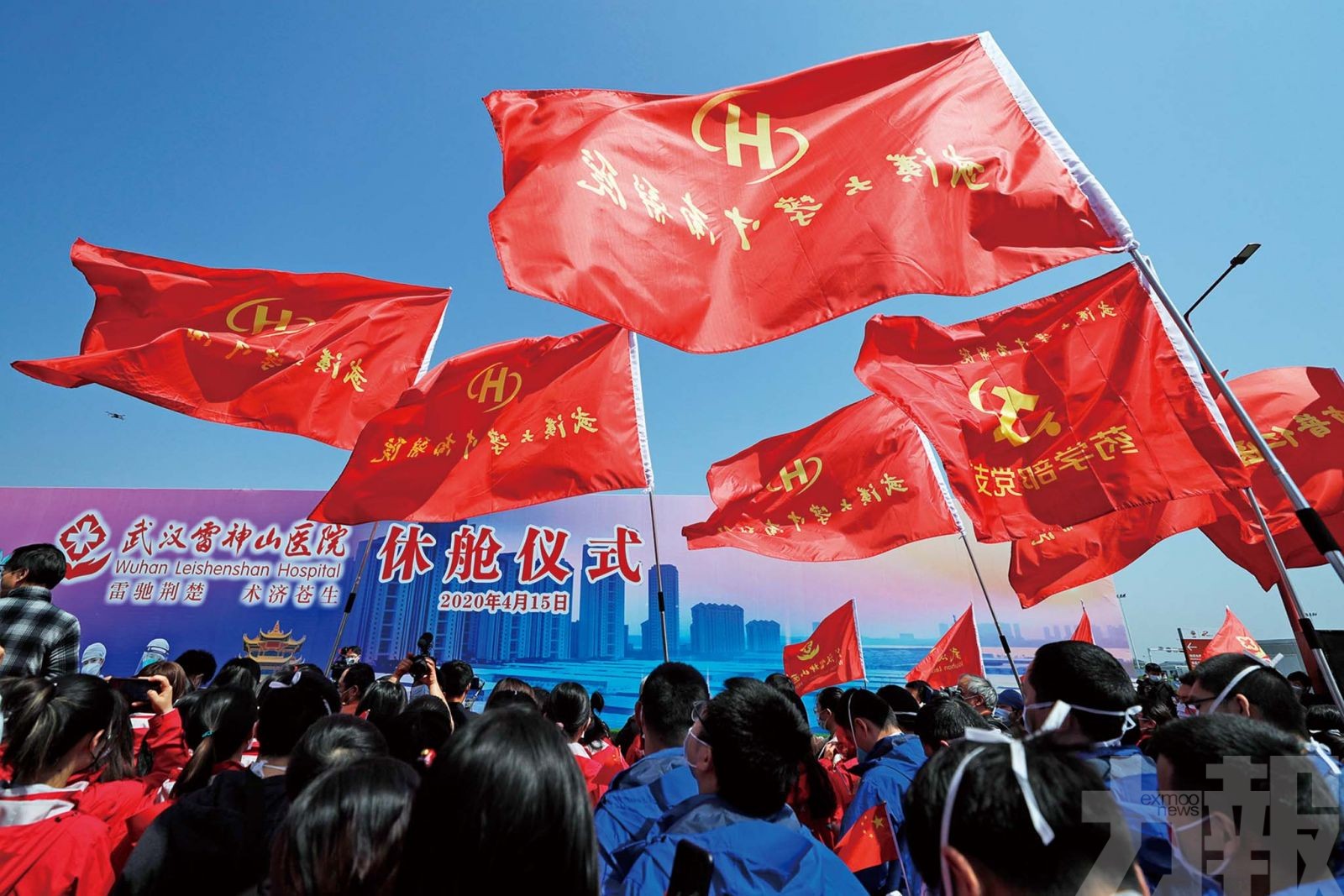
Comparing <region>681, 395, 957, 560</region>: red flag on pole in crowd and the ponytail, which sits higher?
<region>681, 395, 957, 560</region>: red flag on pole in crowd

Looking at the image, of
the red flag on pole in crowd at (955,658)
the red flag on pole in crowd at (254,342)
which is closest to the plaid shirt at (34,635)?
the red flag on pole in crowd at (254,342)

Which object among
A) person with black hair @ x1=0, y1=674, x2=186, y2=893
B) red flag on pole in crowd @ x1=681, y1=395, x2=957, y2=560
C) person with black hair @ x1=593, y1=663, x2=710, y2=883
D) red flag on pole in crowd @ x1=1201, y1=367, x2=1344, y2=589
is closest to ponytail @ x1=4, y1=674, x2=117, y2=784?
person with black hair @ x1=0, y1=674, x2=186, y2=893

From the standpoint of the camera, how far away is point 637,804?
261 cm

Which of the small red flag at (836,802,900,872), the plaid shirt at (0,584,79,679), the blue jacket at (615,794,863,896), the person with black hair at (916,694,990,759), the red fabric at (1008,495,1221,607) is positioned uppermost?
the red fabric at (1008,495,1221,607)

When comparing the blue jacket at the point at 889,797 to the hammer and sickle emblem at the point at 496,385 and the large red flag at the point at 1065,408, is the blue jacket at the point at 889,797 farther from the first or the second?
the hammer and sickle emblem at the point at 496,385

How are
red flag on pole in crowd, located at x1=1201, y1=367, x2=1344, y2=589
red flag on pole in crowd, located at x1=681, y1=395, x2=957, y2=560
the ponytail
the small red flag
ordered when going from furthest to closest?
red flag on pole in crowd, located at x1=681, y1=395, x2=957, y2=560
red flag on pole in crowd, located at x1=1201, y1=367, x2=1344, y2=589
the small red flag
the ponytail

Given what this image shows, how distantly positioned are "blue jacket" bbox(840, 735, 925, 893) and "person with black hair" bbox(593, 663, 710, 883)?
839 mm

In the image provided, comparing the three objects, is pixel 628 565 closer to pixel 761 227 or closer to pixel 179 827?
pixel 761 227

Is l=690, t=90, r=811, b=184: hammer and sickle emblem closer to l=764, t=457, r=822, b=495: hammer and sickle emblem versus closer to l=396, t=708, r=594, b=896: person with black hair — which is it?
l=396, t=708, r=594, b=896: person with black hair

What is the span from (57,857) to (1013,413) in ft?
15.1

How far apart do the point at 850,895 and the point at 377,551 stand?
13.0 m

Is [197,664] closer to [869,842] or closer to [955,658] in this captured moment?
[869,842]

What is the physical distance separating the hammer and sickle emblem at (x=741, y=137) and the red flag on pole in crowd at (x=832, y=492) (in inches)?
127

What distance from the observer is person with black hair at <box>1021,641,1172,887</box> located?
2379 mm
